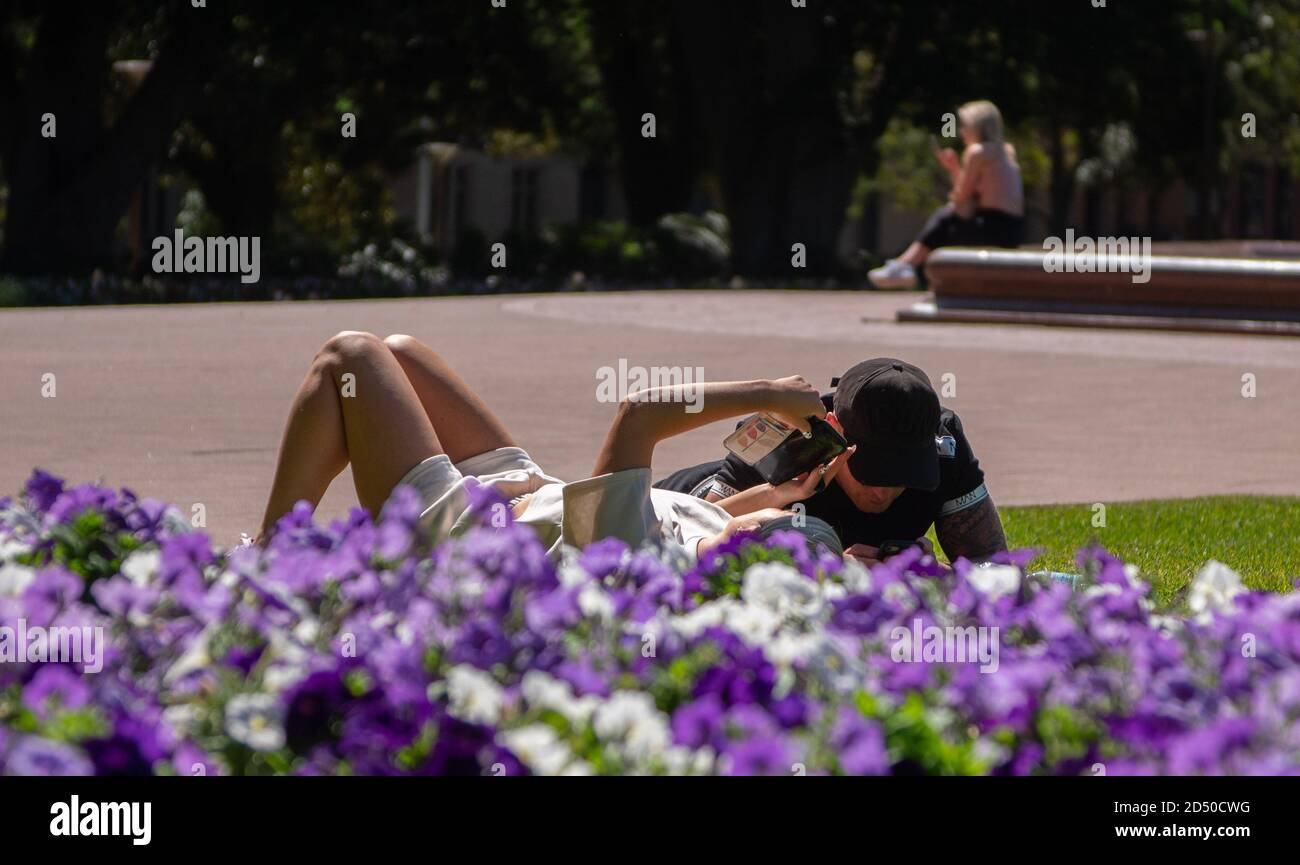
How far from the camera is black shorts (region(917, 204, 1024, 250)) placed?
18078mm

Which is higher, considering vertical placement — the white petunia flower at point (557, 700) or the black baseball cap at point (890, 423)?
the black baseball cap at point (890, 423)

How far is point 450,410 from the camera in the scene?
5.46 m

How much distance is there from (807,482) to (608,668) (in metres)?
1.94

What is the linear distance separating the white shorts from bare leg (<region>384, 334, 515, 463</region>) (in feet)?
0.13

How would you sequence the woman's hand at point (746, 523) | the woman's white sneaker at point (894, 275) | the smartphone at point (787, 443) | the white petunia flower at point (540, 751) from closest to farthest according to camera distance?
the white petunia flower at point (540, 751) < the woman's hand at point (746, 523) < the smartphone at point (787, 443) < the woman's white sneaker at point (894, 275)

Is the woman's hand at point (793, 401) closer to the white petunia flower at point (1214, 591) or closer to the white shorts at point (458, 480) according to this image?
the white shorts at point (458, 480)

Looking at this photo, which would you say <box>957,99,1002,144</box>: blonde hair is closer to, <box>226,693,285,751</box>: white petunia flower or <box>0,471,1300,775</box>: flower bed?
<box>0,471,1300,775</box>: flower bed

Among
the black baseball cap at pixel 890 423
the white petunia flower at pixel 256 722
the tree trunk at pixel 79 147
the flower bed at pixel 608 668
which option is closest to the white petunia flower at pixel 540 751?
the flower bed at pixel 608 668

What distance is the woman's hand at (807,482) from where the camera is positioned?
15.8 ft

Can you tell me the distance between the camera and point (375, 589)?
324cm

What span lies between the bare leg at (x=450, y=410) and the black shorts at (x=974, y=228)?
42.6 ft
